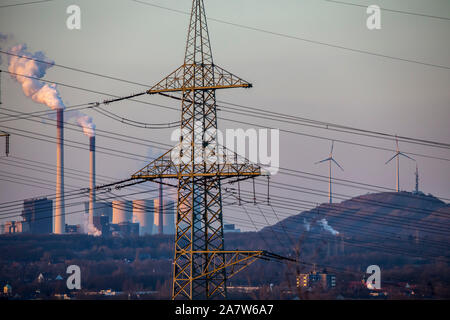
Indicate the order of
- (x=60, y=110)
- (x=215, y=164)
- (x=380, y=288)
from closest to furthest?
(x=215, y=164), (x=60, y=110), (x=380, y=288)

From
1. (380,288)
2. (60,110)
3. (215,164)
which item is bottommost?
(380,288)

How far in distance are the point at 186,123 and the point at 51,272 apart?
164 metres

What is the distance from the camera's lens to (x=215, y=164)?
39.3m

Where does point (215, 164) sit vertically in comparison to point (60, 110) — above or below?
below

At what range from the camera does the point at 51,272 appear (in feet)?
645
